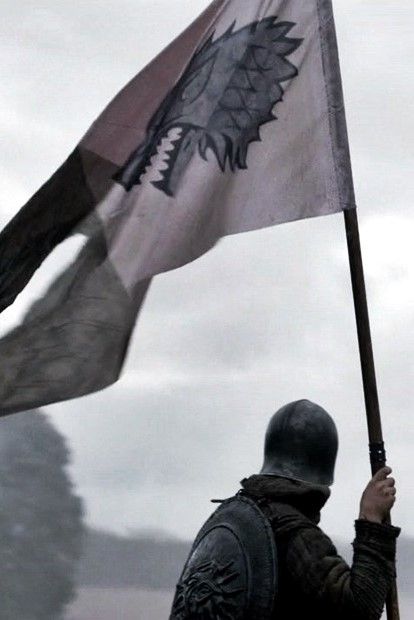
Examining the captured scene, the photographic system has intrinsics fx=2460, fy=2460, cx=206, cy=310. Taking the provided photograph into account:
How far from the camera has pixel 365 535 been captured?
1210 cm

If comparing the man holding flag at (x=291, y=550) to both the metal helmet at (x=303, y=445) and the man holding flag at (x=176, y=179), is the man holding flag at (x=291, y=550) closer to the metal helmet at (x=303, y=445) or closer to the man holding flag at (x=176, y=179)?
the metal helmet at (x=303, y=445)

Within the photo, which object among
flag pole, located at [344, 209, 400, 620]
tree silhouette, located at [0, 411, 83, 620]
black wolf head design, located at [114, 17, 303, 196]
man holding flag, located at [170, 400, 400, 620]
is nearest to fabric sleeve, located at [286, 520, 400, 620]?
man holding flag, located at [170, 400, 400, 620]

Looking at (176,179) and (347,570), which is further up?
(176,179)

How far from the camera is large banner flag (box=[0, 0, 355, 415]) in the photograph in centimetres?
1319

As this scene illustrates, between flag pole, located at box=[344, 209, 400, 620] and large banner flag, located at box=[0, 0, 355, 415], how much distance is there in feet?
1.20

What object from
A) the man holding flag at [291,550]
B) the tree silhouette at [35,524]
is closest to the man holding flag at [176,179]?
the man holding flag at [291,550]

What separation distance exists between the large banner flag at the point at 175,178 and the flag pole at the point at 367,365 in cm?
36

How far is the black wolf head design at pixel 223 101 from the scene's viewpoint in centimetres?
1355

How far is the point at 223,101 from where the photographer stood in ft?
44.9

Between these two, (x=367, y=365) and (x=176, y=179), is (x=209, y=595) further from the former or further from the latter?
(x=176, y=179)

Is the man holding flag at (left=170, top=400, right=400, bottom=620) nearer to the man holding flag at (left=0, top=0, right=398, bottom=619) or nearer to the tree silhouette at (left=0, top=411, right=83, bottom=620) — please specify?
the man holding flag at (left=0, top=0, right=398, bottom=619)

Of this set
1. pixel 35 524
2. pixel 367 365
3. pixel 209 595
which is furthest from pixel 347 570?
pixel 35 524

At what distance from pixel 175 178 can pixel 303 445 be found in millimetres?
1856

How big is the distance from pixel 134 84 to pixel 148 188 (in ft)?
2.20
